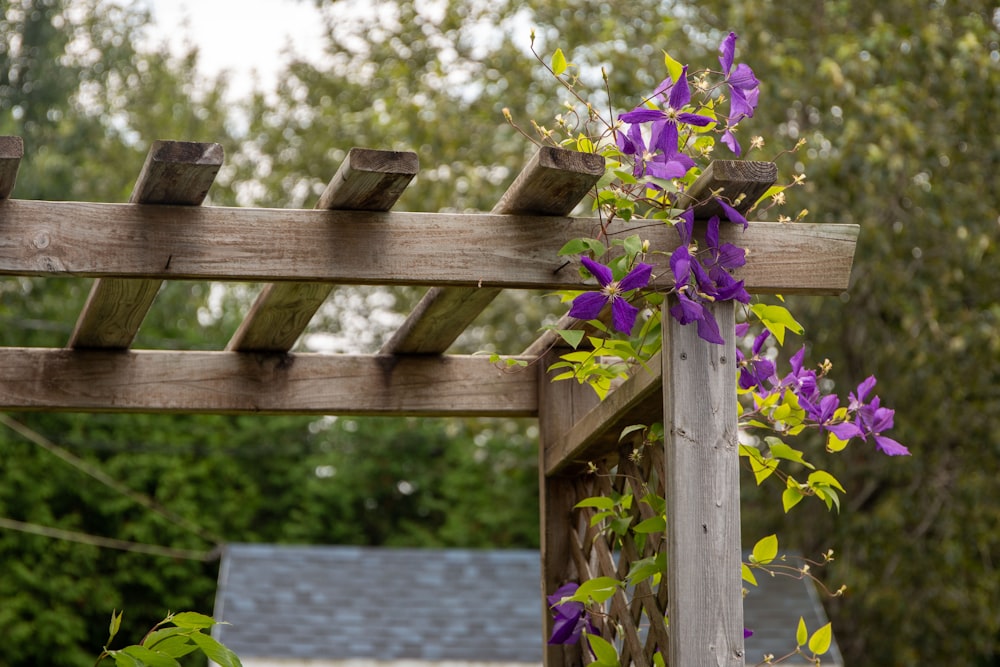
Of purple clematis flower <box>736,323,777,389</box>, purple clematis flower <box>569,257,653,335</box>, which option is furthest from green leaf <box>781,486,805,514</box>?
purple clematis flower <box>569,257,653,335</box>

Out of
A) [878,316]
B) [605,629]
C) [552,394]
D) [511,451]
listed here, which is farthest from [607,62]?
[605,629]

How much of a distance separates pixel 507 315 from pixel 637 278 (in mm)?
6790

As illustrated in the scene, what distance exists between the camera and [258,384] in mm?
2715

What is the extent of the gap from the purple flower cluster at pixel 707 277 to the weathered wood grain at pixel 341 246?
61 mm

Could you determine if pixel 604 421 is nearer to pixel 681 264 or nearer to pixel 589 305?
pixel 589 305

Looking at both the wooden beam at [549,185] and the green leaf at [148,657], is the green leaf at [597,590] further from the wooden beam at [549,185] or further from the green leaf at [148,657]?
the green leaf at [148,657]

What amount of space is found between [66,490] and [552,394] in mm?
8177

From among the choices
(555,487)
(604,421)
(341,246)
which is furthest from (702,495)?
(555,487)

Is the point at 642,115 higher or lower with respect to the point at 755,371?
higher

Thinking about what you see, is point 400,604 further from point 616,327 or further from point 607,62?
point 616,327

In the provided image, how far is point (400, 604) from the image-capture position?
754 centimetres

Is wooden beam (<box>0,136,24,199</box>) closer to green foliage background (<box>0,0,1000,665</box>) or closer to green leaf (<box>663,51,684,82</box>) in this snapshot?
green leaf (<box>663,51,684,82</box>)

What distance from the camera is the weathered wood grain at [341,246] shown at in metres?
1.62

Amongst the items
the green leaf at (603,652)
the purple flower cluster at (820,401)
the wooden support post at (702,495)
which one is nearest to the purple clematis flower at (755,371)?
the purple flower cluster at (820,401)
